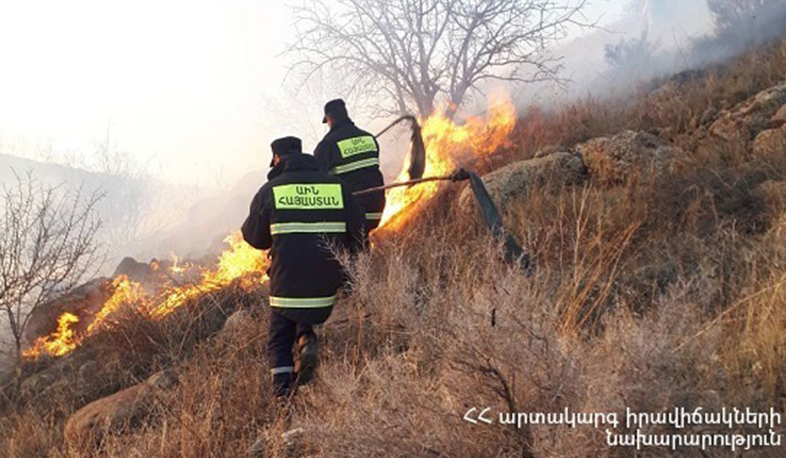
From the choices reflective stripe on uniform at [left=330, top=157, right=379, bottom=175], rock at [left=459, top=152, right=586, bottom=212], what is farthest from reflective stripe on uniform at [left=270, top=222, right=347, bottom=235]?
rock at [left=459, top=152, right=586, bottom=212]

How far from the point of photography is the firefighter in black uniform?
21.8 feet

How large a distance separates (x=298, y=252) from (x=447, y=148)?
617 cm

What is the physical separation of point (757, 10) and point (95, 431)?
16237mm

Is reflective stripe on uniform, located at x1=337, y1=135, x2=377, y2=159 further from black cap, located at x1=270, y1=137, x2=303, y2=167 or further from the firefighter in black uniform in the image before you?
black cap, located at x1=270, y1=137, x2=303, y2=167

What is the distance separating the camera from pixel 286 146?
4.89 meters

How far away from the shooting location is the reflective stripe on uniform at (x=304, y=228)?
447 cm

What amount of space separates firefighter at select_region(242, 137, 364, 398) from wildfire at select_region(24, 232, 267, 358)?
3.01 m

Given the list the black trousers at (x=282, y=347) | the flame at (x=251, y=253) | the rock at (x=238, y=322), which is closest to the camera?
the black trousers at (x=282, y=347)

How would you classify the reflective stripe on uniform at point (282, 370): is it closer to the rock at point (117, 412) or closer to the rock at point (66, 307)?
the rock at point (117, 412)

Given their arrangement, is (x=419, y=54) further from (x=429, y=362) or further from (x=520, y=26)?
(x=429, y=362)

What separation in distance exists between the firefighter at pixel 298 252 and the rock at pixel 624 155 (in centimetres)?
437

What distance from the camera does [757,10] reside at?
1403cm

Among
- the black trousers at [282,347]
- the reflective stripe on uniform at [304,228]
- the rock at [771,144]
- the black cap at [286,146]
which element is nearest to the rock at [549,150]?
the rock at [771,144]

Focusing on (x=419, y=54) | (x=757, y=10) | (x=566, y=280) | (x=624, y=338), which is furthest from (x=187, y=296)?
(x=757, y=10)
